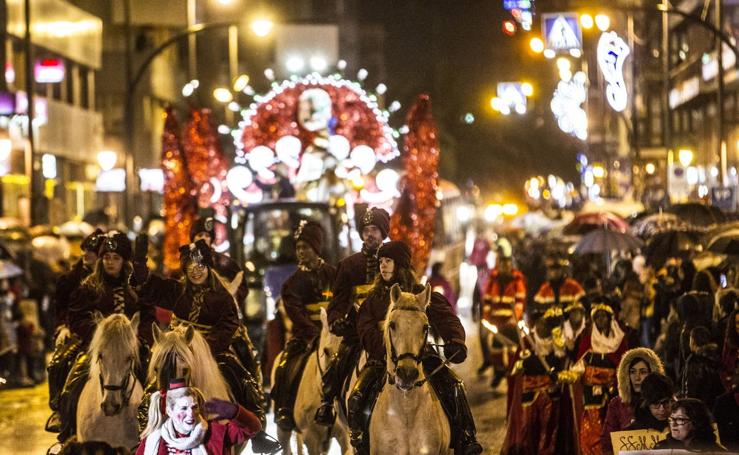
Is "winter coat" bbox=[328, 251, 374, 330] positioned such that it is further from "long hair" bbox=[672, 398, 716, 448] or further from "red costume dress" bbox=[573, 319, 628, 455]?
"long hair" bbox=[672, 398, 716, 448]

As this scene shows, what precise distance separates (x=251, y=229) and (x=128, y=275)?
600 inches

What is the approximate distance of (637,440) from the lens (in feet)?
30.8

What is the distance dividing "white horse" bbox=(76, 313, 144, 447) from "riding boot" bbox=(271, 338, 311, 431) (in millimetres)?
2751

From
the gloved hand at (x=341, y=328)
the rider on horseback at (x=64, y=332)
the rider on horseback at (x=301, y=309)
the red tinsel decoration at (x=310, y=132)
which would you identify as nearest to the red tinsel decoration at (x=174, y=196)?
the red tinsel decoration at (x=310, y=132)

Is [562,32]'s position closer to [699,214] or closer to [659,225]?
[659,225]

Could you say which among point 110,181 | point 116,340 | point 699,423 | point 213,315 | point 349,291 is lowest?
point 699,423

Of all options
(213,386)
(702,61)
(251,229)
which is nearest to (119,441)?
(213,386)

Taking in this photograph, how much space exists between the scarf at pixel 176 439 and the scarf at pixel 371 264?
4602 mm

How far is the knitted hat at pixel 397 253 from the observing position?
36.3ft

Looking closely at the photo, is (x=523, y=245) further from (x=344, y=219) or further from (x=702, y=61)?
(x=702, y=61)

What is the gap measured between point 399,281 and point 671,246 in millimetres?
14090

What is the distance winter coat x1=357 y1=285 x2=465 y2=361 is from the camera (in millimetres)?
10766

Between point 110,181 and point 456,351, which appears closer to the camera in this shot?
point 456,351

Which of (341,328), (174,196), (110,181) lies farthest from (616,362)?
(110,181)
